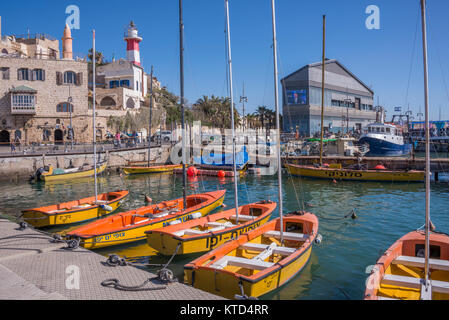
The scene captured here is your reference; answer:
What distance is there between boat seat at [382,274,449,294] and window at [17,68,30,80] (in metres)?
51.1

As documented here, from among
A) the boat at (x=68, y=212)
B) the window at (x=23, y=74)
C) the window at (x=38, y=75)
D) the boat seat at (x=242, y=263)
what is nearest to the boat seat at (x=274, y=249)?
the boat seat at (x=242, y=263)

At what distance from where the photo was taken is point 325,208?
2045 centimetres

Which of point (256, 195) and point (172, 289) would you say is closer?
point (172, 289)

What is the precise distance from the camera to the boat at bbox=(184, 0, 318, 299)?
8008 millimetres

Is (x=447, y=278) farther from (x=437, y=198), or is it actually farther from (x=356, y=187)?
(x=356, y=187)

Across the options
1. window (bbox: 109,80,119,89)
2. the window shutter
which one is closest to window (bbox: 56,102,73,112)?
the window shutter

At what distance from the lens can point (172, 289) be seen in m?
7.10

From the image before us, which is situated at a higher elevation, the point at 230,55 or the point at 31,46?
the point at 31,46

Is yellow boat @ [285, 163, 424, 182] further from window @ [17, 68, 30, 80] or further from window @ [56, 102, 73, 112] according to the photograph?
window @ [17, 68, 30, 80]

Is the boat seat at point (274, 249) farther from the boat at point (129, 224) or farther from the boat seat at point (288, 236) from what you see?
the boat at point (129, 224)

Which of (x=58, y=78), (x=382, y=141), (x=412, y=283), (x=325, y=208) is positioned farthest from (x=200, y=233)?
(x=382, y=141)

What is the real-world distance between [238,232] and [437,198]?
55.8 ft
